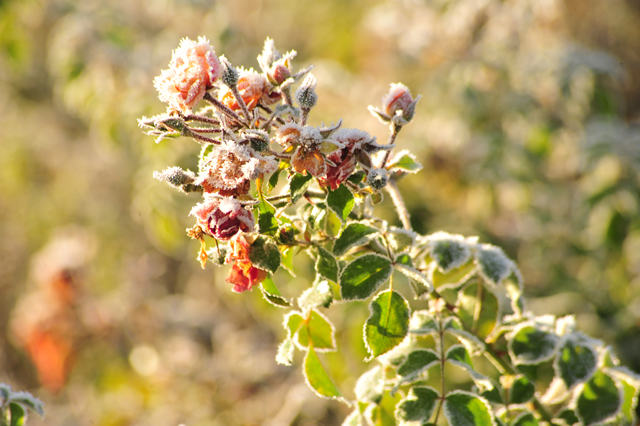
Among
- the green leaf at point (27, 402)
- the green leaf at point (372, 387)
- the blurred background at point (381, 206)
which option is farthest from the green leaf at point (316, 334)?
the blurred background at point (381, 206)

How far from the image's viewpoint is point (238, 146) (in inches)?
36.6

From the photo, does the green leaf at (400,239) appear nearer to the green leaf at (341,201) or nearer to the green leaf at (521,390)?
the green leaf at (341,201)

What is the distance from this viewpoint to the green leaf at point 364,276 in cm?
109

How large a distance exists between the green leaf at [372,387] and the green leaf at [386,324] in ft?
0.76

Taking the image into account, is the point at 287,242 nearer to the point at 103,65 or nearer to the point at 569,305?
the point at 569,305

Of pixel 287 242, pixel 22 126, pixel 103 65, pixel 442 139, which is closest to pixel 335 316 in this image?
pixel 442 139

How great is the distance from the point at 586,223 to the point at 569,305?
0.62 meters

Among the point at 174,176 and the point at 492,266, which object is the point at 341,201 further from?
the point at 492,266

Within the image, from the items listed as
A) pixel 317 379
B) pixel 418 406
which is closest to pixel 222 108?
pixel 317 379

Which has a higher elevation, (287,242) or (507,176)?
(507,176)

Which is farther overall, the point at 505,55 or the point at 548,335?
the point at 505,55

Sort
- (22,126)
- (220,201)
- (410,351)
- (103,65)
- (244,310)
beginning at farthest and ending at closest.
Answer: (22,126) → (244,310) → (103,65) → (410,351) → (220,201)

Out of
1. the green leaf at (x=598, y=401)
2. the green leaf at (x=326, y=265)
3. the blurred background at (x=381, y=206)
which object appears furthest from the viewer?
the blurred background at (x=381, y=206)

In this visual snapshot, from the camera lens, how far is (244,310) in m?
4.40
